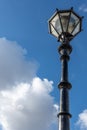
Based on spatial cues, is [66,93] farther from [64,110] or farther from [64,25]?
[64,25]

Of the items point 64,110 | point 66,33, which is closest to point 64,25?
point 66,33

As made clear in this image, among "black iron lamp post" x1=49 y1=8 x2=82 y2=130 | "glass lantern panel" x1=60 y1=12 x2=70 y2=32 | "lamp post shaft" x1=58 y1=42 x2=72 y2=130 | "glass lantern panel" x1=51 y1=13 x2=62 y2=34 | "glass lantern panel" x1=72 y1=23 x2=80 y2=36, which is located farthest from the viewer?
"glass lantern panel" x1=72 y1=23 x2=80 y2=36

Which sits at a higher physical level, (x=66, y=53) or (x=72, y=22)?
(x=72, y=22)

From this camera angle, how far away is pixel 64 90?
1103cm

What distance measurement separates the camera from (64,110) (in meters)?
10.6

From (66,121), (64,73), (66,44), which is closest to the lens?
(66,121)

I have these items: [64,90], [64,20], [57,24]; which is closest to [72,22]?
[64,20]

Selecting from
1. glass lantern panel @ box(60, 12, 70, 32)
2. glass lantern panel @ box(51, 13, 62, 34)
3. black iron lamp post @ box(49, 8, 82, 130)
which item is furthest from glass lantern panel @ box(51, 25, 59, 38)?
glass lantern panel @ box(60, 12, 70, 32)

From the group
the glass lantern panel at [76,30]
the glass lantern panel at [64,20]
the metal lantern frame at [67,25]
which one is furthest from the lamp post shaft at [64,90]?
the glass lantern panel at [64,20]

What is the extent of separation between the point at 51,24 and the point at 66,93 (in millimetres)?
2700

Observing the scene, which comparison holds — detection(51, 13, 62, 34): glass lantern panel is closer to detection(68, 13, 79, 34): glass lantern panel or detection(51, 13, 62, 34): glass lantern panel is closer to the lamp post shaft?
detection(68, 13, 79, 34): glass lantern panel

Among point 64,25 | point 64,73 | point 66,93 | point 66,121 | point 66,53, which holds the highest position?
point 64,25

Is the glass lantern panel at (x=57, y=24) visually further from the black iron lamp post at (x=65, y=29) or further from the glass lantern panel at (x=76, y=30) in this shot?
the glass lantern panel at (x=76, y=30)

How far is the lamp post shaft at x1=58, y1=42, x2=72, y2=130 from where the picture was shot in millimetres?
10477
